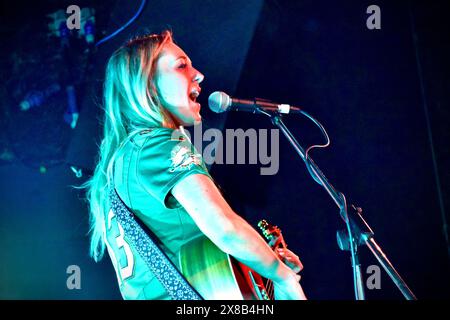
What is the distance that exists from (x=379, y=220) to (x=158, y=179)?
170 centimetres

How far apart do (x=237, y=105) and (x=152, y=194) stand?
61cm

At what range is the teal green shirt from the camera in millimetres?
1642

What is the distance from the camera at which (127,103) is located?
202 centimetres

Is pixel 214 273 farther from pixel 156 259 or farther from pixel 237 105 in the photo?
pixel 237 105

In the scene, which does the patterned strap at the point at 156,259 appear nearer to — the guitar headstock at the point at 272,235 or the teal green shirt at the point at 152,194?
the teal green shirt at the point at 152,194

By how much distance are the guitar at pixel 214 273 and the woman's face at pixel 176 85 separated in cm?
63

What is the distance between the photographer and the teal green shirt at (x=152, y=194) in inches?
64.6

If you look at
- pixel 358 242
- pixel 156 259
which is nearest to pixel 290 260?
pixel 358 242

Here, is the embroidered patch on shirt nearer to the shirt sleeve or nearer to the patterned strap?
the shirt sleeve

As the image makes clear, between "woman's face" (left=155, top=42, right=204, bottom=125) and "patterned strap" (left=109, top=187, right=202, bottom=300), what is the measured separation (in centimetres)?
51

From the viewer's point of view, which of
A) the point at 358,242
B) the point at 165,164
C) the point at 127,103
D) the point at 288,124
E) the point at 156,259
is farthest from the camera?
the point at 288,124

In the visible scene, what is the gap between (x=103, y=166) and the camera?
2078 mm
